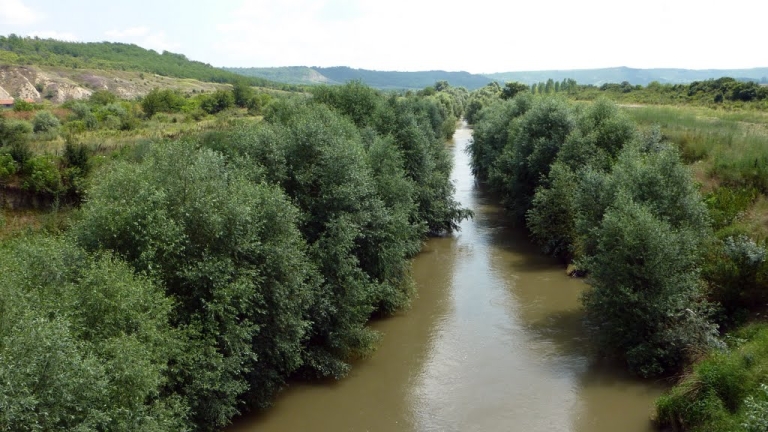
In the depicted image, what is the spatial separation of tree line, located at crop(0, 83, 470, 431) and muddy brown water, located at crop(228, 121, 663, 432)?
3.80 ft

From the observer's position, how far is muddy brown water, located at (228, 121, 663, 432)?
60.7ft

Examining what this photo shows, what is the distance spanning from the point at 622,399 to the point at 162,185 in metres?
16.6

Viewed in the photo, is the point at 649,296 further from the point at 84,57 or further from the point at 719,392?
the point at 84,57

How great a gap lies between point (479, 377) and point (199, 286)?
10.8m

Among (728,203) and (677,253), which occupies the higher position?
(728,203)

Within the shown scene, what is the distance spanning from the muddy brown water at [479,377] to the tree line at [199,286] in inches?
45.6

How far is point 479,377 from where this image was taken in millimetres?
21000

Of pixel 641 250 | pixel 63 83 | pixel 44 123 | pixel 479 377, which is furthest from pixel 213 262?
pixel 63 83

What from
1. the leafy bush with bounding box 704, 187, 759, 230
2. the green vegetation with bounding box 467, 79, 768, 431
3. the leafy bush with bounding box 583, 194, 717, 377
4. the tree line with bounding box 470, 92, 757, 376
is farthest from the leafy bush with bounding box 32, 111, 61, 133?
the leafy bush with bounding box 704, 187, 759, 230

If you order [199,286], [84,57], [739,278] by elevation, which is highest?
[84,57]

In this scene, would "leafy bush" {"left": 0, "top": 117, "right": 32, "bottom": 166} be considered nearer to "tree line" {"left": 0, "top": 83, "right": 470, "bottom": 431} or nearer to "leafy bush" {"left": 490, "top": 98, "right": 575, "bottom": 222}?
"tree line" {"left": 0, "top": 83, "right": 470, "bottom": 431}

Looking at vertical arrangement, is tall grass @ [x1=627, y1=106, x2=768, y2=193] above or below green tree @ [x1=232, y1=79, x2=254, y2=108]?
below

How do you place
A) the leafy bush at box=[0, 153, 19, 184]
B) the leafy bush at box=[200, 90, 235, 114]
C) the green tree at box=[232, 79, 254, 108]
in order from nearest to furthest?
→ 1. the leafy bush at box=[0, 153, 19, 184]
2. the leafy bush at box=[200, 90, 235, 114]
3. the green tree at box=[232, 79, 254, 108]

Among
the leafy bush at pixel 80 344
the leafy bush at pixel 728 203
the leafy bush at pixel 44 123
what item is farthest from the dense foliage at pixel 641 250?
the leafy bush at pixel 44 123
